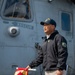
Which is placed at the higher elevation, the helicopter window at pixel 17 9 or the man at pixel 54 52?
the helicopter window at pixel 17 9

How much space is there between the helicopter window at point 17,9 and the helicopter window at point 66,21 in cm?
112

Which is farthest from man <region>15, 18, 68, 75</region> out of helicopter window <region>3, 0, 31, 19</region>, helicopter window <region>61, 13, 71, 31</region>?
helicopter window <region>61, 13, 71, 31</region>

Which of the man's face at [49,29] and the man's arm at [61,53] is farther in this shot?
the man's face at [49,29]

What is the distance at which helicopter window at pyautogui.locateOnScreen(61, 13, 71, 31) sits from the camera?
27.0 ft

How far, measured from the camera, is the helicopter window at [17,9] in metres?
7.45

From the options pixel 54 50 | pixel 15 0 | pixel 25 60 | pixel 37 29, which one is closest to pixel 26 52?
pixel 25 60

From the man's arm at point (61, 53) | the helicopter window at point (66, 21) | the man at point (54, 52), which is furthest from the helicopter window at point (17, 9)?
the man's arm at point (61, 53)

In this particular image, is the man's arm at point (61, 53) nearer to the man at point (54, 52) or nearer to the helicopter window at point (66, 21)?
the man at point (54, 52)

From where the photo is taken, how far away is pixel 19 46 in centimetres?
726

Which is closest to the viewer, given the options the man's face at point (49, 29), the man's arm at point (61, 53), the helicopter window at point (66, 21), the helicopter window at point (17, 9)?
the man's arm at point (61, 53)

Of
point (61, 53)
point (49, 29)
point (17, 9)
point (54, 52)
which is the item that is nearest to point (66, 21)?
point (17, 9)

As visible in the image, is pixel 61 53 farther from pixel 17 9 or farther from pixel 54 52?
pixel 17 9

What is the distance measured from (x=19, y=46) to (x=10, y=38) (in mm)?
293

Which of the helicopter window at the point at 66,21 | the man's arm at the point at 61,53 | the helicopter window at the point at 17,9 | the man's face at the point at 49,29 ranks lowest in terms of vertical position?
the man's arm at the point at 61,53
